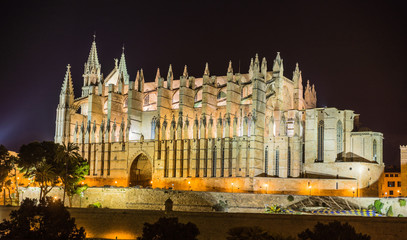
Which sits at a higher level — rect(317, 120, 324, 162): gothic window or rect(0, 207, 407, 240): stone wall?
rect(317, 120, 324, 162): gothic window

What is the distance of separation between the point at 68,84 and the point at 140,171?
15531 mm

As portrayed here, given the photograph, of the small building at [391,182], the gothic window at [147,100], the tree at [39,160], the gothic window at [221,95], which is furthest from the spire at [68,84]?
the small building at [391,182]

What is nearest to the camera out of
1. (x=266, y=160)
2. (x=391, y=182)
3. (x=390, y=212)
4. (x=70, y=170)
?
(x=390, y=212)

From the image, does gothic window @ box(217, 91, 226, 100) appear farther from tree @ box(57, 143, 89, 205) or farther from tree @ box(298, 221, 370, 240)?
tree @ box(298, 221, 370, 240)

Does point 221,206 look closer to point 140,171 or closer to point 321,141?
point 321,141

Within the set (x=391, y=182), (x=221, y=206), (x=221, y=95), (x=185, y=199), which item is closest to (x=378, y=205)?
(x=221, y=206)

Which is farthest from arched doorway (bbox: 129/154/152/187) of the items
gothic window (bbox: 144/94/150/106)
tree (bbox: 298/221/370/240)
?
tree (bbox: 298/221/370/240)

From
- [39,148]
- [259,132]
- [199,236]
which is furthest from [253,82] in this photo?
[199,236]

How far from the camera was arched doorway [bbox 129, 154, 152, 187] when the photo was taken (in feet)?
215

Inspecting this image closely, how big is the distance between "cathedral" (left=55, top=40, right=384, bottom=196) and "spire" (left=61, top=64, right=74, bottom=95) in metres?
0.12

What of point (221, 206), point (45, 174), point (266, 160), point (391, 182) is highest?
point (266, 160)

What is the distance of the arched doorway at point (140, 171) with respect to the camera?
65625mm

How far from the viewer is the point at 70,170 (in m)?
55.5

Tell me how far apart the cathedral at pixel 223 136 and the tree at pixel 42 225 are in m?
22.4
